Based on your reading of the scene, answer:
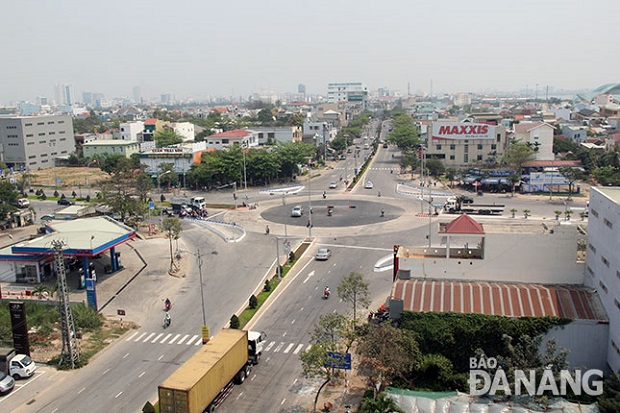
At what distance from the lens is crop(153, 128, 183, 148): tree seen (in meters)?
132

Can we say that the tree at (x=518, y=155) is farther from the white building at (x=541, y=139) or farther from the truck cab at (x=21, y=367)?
the truck cab at (x=21, y=367)

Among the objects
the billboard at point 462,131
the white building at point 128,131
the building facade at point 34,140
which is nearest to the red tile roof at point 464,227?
the billboard at point 462,131

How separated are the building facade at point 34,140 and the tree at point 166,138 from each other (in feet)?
71.3

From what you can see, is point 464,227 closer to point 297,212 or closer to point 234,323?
point 234,323

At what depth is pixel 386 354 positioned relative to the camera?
88.7 ft

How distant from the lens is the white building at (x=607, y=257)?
29.3 m

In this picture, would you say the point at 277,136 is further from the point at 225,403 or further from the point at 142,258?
the point at 225,403

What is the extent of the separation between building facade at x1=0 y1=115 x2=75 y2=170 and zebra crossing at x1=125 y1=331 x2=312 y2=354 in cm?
9910

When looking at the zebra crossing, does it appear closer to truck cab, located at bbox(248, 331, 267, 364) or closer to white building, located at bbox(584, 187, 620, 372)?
truck cab, located at bbox(248, 331, 267, 364)

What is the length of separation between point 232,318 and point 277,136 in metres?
97.0

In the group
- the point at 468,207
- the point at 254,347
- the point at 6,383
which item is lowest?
the point at 6,383

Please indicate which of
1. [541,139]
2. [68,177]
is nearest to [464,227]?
[541,139]

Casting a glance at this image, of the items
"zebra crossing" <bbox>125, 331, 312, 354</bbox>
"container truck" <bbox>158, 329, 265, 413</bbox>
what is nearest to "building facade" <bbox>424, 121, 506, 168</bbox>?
"zebra crossing" <bbox>125, 331, 312, 354</bbox>

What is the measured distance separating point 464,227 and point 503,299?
21.0ft
